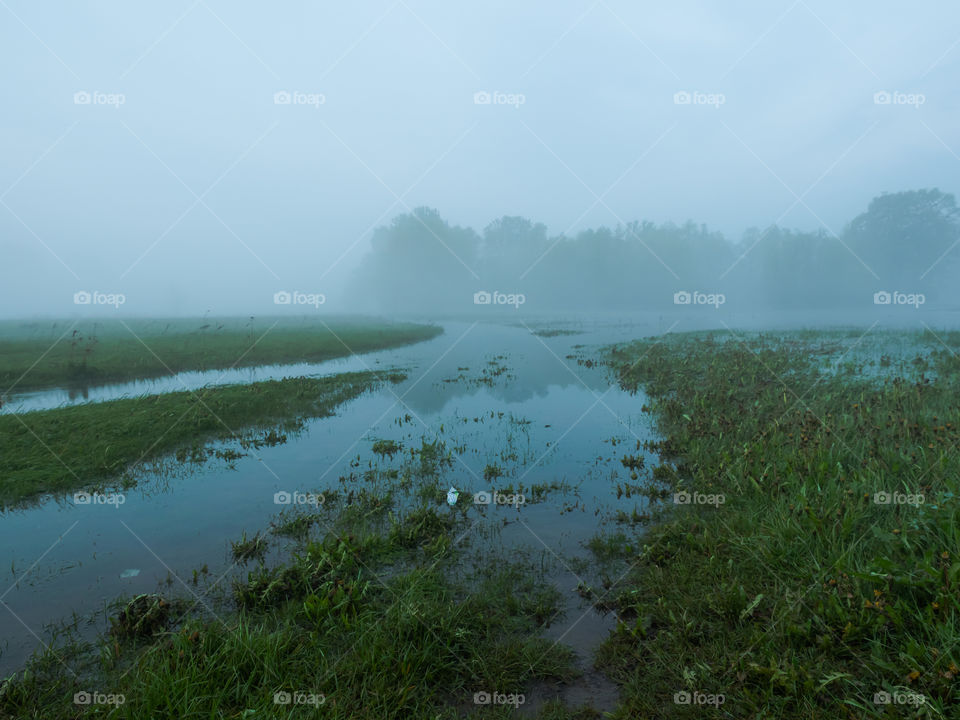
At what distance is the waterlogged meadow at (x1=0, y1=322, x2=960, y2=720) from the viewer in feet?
12.1

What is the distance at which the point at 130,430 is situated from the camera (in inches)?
461

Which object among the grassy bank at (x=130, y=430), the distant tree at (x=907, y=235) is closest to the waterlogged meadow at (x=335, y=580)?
the grassy bank at (x=130, y=430)

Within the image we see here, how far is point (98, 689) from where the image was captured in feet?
12.8

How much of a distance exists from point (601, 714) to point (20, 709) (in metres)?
4.88

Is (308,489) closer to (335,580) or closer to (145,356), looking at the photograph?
(335,580)

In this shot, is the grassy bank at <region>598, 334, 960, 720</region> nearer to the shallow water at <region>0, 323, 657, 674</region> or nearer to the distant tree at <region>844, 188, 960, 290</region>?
the shallow water at <region>0, 323, 657, 674</region>

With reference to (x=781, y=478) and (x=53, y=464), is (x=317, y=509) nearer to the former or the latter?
(x=53, y=464)

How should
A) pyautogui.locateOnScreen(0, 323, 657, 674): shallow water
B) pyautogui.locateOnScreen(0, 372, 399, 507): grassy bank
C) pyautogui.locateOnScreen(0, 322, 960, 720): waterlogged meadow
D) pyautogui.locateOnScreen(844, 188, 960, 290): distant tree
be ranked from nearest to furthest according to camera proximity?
1. pyautogui.locateOnScreen(0, 322, 960, 720): waterlogged meadow
2. pyautogui.locateOnScreen(0, 323, 657, 674): shallow water
3. pyautogui.locateOnScreen(0, 372, 399, 507): grassy bank
4. pyautogui.locateOnScreen(844, 188, 960, 290): distant tree

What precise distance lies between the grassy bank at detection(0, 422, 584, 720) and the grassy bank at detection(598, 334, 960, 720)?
1118 millimetres

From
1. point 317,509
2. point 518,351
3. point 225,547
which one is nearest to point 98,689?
point 225,547

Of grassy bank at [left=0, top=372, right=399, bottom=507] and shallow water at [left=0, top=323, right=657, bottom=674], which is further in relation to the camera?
grassy bank at [left=0, top=372, right=399, bottom=507]

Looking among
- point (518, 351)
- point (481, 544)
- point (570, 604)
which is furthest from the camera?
point (518, 351)

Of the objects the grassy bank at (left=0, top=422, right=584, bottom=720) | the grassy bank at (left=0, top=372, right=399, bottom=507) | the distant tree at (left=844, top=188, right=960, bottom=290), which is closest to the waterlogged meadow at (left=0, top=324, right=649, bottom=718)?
the grassy bank at (left=0, top=422, right=584, bottom=720)

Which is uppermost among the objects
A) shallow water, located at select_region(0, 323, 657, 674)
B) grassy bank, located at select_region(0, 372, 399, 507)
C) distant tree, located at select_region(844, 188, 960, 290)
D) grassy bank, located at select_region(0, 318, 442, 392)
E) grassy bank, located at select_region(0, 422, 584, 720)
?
distant tree, located at select_region(844, 188, 960, 290)
